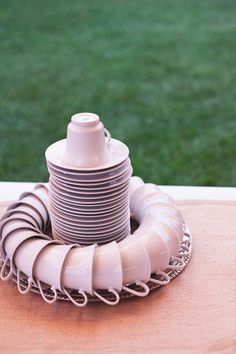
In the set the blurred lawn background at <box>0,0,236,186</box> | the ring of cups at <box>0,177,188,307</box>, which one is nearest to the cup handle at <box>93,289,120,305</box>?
the ring of cups at <box>0,177,188,307</box>

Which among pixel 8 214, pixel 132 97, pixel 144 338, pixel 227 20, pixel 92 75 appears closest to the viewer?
pixel 144 338

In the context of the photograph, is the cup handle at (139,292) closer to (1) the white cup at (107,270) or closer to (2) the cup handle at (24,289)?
(1) the white cup at (107,270)

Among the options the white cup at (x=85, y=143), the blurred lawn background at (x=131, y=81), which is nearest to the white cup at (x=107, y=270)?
the white cup at (x=85, y=143)

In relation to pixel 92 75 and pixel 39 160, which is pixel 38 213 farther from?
pixel 92 75

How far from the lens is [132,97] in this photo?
7.69 ft

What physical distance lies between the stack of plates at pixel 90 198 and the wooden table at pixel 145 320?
0.32ft

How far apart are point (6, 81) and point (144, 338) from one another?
6.78ft

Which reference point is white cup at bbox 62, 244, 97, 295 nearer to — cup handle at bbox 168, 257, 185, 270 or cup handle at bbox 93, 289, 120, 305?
cup handle at bbox 93, 289, 120, 305

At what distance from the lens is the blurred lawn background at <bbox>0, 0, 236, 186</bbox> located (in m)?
1.93

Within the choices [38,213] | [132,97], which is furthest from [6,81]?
[38,213]

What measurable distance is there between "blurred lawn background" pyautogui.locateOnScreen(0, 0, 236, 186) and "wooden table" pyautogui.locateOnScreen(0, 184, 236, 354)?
3.66 ft

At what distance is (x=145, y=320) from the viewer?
0.63m

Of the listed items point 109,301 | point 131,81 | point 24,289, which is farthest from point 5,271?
point 131,81

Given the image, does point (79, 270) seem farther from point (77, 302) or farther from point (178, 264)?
point (178, 264)
